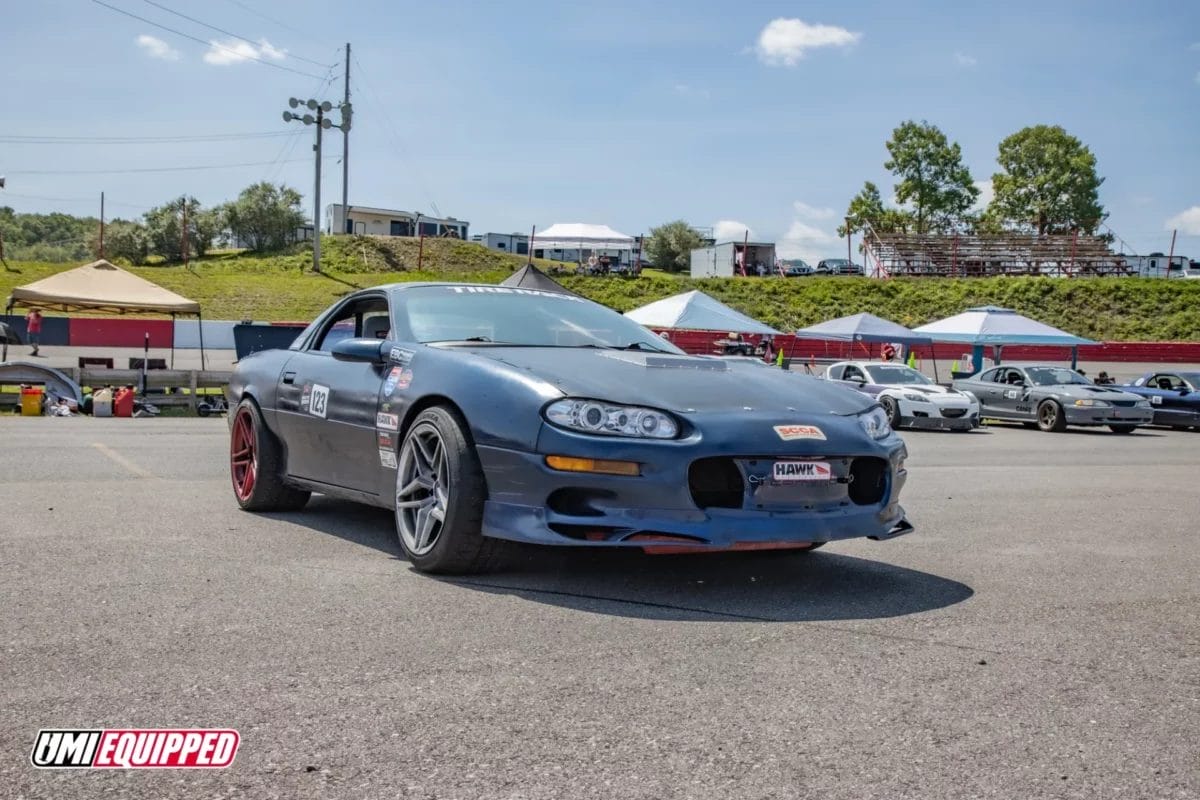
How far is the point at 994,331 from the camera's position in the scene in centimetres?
2952

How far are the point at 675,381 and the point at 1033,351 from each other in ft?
132

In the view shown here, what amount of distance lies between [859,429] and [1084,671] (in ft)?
5.01

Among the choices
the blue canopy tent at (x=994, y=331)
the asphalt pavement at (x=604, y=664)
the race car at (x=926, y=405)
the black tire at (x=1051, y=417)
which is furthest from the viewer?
the blue canopy tent at (x=994, y=331)

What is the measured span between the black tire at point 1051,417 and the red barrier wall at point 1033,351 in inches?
669

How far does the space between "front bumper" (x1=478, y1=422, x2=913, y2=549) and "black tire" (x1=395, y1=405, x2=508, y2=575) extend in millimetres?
87

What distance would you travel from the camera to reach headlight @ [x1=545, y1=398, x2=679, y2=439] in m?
4.50

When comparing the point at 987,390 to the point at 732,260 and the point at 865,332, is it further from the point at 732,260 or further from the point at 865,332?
the point at 732,260

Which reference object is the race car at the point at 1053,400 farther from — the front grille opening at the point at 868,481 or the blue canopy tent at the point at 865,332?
the front grille opening at the point at 868,481

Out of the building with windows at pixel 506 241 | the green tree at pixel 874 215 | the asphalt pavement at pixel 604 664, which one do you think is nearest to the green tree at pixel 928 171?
the green tree at pixel 874 215

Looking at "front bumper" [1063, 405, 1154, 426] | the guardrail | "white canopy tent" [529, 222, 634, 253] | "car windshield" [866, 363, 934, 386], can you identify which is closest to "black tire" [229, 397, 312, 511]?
the guardrail

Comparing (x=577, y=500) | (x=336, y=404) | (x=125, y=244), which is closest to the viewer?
(x=577, y=500)

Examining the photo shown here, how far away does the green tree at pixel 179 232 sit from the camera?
6419cm

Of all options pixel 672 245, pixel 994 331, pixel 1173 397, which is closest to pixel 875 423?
pixel 1173 397

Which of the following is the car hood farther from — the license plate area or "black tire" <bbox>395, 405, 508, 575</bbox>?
"black tire" <bbox>395, 405, 508, 575</bbox>
